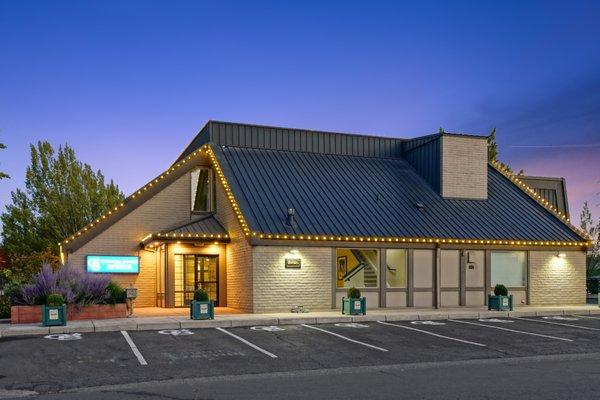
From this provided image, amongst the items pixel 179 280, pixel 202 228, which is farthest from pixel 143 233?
pixel 202 228

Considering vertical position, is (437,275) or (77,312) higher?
(437,275)

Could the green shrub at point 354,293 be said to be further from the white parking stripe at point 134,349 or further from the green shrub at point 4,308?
the green shrub at point 4,308

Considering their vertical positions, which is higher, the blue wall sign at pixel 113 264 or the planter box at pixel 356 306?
the blue wall sign at pixel 113 264

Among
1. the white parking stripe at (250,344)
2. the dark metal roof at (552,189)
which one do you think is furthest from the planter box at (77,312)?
the dark metal roof at (552,189)

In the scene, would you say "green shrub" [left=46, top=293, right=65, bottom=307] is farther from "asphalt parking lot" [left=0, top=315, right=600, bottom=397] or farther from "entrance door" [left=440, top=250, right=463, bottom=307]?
"entrance door" [left=440, top=250, right=463, bottom=307]

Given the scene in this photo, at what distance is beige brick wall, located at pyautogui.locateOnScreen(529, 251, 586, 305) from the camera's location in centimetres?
2577

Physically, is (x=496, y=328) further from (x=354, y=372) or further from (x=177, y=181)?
(x=177, y=181)

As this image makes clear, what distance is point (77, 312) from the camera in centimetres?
1864

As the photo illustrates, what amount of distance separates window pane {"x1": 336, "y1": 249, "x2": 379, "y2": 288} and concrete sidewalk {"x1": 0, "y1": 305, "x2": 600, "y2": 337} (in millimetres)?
1237

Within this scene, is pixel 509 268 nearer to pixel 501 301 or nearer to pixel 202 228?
pixel 501 301

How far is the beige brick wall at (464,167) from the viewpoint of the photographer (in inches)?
1096

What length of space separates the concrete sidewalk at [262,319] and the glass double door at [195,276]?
13.3 feet

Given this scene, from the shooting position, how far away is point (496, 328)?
59.3 feet

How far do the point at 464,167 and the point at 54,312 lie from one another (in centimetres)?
1830
